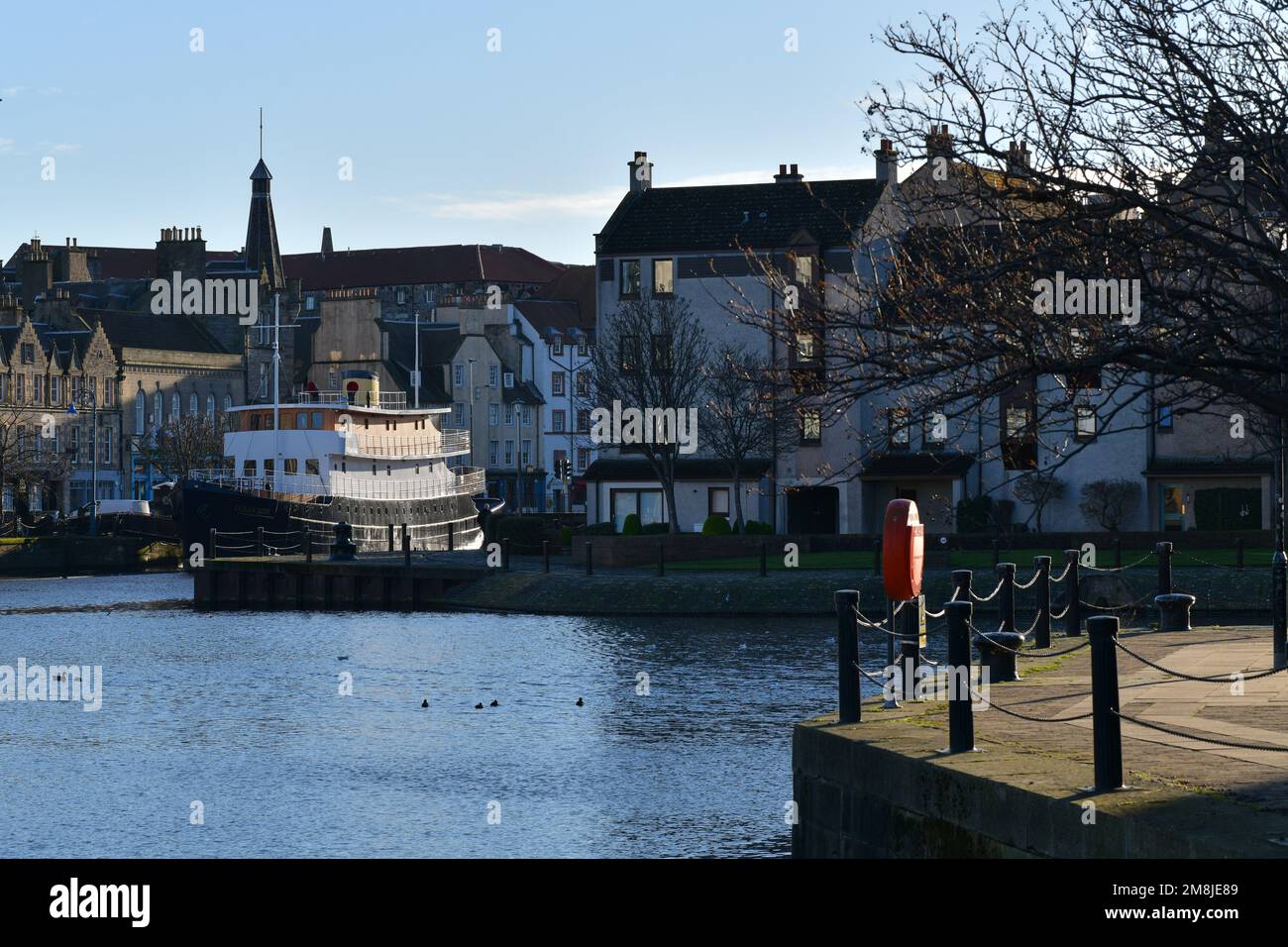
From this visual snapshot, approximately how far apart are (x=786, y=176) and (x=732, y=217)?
368 centimetres

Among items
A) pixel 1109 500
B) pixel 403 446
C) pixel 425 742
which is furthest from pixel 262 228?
pixel 425 742

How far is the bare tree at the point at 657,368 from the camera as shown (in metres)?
61.6

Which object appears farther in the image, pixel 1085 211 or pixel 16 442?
A: pixel 16 442

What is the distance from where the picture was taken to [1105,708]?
11.9 metres

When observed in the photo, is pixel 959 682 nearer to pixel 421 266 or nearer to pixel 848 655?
pixel 848 655

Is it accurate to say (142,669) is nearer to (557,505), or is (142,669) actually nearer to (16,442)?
(16,442)

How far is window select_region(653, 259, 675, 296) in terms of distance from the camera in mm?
66562

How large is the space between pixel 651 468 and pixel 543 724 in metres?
38.2

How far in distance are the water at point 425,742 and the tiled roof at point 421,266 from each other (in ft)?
434

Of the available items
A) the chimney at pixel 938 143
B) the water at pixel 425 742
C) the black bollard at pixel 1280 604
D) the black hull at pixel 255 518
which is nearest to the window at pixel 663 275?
the black hull at pixel 255 518

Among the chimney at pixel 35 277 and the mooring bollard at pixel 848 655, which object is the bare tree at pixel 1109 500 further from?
the chimney at pixel 35 277

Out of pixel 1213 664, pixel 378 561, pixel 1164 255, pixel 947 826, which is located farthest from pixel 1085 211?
pixel 378 561

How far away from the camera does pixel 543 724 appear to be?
2680cm

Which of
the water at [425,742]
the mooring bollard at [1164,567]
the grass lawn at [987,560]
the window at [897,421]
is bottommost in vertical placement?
the water at [425,742]
